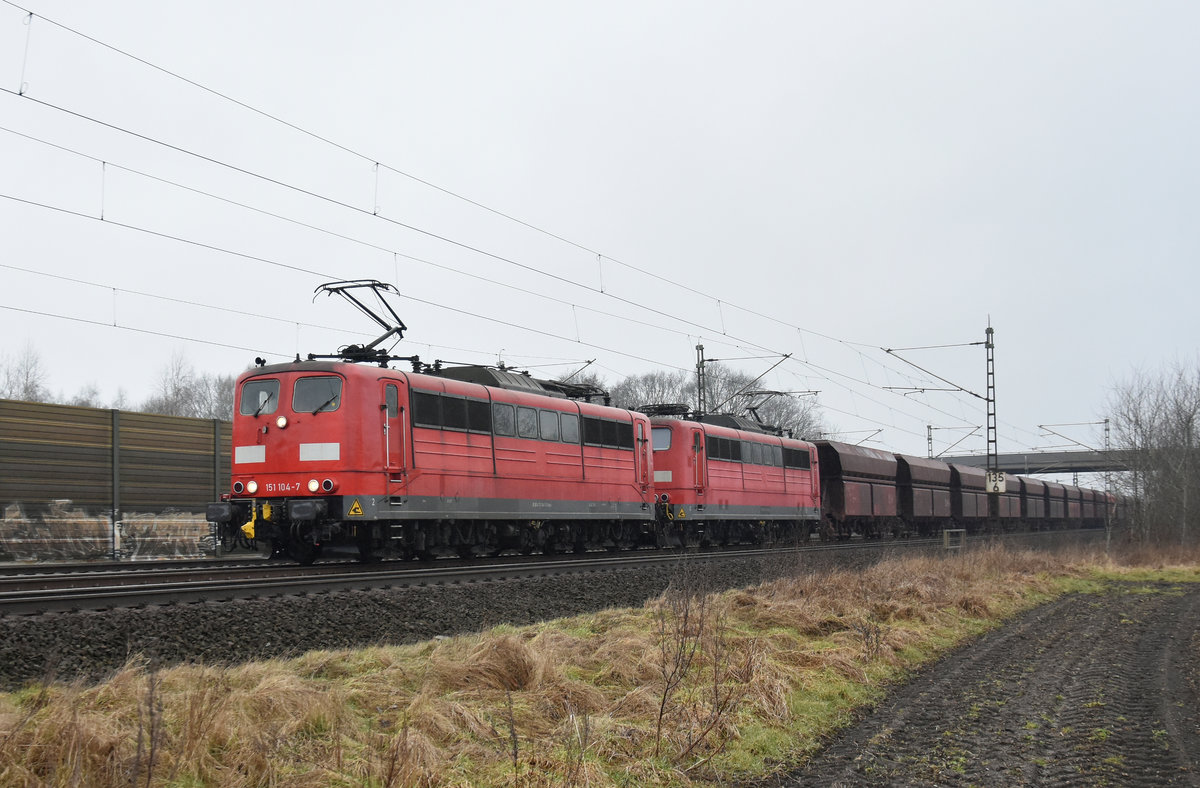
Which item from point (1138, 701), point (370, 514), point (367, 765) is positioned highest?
point (370, 514)

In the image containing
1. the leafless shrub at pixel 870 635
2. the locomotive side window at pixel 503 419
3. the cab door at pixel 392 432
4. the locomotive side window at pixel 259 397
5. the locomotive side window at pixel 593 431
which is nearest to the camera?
the leafless shrub at pixel 870 635

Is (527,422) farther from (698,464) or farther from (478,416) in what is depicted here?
(698,464)

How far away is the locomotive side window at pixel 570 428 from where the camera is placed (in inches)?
824

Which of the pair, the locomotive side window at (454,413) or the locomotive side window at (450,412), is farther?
the locomotive side window at (454,413)

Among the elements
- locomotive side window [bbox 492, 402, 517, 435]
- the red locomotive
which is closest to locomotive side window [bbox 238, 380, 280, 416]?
the red locomotive

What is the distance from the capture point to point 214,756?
5.64 m

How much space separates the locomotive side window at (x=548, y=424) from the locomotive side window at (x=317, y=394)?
17.2 feet

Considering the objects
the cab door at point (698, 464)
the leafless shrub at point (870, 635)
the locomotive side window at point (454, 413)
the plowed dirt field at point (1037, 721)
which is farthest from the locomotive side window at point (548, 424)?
the plowed dirt field at point (1037, 721)

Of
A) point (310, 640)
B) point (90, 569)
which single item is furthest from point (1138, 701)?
point (90, 569)

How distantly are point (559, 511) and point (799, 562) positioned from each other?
210 inches

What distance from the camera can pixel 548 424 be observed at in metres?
20.4

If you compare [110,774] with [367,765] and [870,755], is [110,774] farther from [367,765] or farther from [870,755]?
[870,755]

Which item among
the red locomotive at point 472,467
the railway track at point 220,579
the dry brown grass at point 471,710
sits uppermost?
the red locomotive at point 472,467

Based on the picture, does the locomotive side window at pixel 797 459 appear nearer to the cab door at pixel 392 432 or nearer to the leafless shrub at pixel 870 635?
the cab door at pixel 392 432
